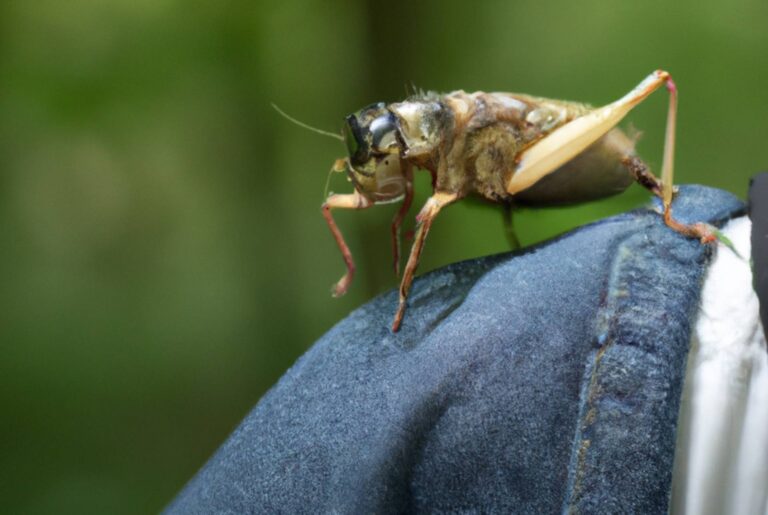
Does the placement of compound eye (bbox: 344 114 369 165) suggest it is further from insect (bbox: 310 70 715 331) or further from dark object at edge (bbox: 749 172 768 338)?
dark object at edge (bbox: 749 172 768 338)

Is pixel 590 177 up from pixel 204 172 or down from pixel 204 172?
up

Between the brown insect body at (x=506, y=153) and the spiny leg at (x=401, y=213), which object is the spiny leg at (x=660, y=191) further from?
the spiny leg at (x=401, y=213)

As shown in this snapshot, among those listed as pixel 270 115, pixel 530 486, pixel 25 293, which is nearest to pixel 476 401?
pixel 530 486

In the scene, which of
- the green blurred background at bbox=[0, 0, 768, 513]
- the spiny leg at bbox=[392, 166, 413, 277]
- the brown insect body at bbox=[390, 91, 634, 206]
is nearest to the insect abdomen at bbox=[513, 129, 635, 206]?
the brown insect body at bbox=[390, 91, 634, 206]

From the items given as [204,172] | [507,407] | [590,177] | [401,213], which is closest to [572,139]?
[590,177]

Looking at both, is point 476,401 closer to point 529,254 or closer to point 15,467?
point 529,254

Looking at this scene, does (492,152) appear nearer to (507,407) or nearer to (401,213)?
(401,213)
